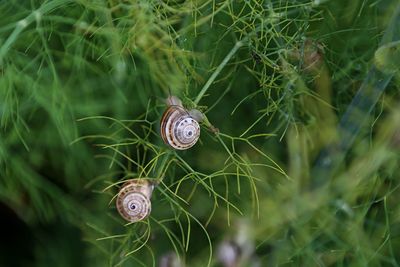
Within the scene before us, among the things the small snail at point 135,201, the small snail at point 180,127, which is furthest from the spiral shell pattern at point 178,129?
the small snail at point 135,201

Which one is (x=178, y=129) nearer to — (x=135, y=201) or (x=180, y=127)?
(x=180, y=127)

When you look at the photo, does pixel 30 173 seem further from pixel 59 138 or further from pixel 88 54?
pixel 88 54

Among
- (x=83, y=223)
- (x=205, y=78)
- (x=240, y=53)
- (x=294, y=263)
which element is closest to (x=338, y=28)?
(x=240, y=53)

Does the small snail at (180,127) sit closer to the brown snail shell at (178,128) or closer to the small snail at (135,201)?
the brown snail shell at (178,128)

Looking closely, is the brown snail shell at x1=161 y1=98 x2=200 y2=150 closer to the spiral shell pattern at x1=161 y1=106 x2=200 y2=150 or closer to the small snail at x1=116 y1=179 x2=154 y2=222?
the spiral shell pattern at x1=161 y1=106 x2=200 y2=150

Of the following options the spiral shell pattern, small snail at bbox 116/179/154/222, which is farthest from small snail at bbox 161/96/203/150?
small snail at bbox 116/179/154/222

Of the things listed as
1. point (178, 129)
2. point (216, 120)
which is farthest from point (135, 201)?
point (216, 120)
